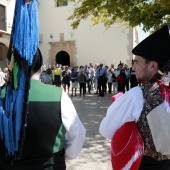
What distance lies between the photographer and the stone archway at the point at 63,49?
73.6ft

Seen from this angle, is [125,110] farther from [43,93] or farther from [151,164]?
[43,93]

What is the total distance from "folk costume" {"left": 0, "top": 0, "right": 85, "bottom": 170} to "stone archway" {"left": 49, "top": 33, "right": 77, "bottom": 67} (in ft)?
67.9

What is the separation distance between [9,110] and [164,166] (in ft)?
3.73

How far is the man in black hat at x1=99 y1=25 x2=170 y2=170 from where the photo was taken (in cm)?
161

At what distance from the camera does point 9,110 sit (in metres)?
1.62

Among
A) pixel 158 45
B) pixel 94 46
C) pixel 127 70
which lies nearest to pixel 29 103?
pixel 158 45

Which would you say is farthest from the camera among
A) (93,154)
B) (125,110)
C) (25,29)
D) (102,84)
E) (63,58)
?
(63,58)

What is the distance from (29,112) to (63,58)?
22671 mm

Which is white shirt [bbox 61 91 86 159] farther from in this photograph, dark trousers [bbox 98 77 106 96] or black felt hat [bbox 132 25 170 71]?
dark trousers [bbox 98 77 106 96]

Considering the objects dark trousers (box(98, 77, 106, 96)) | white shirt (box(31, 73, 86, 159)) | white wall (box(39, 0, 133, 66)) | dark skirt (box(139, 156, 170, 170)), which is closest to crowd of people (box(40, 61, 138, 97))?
dark trousers (box(98, 77, 106, 96))

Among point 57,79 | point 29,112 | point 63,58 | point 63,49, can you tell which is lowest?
point 29,112

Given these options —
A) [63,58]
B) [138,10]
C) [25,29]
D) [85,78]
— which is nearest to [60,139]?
[25,29]

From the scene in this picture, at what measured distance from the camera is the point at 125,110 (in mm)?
1628

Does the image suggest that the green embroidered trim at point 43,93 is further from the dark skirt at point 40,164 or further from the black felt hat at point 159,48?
the black felt hat at point 159,48
